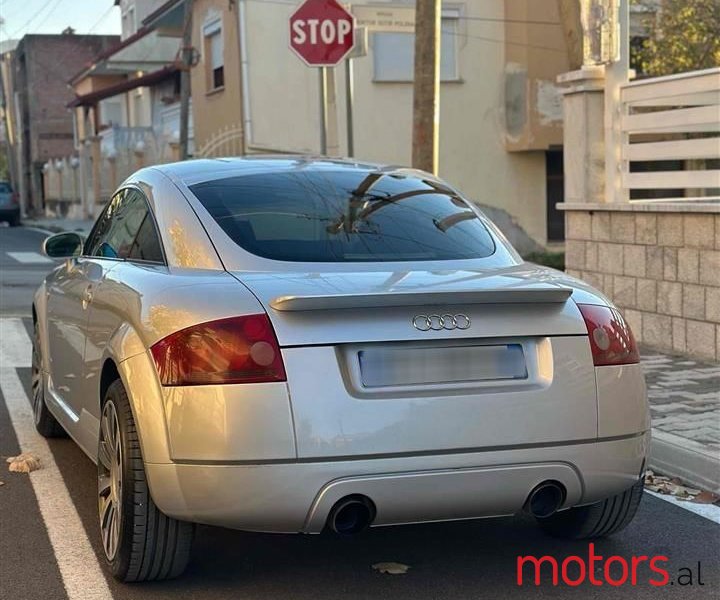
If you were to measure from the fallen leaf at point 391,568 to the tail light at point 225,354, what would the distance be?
108 cm

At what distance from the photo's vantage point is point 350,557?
14.6 feet

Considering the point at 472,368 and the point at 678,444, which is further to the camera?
the point at 678,444

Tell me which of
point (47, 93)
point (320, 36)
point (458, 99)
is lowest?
point (320, 36)

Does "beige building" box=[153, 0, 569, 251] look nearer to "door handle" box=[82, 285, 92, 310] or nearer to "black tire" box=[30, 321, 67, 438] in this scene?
"black tire" box=[30, 321, 67, 438]

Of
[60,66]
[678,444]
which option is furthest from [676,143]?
[60,66]

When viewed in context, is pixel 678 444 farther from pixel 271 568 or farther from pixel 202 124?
pixel 202 124

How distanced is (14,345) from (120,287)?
6.24 m

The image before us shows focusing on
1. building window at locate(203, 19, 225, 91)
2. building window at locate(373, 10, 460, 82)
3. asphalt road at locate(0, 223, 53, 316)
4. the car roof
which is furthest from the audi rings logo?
building window at locate(203, 19, 225, 91)

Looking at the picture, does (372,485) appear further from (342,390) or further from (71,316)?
(71,316)

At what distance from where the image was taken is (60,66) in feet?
191

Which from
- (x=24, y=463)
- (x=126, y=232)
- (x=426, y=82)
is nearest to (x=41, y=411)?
(x=24, y=463)

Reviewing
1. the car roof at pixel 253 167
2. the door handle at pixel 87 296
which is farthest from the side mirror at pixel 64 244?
the car roof at pixel 253 167

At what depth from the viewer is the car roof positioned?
4.86m

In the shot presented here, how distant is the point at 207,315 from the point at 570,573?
1.76 metres
